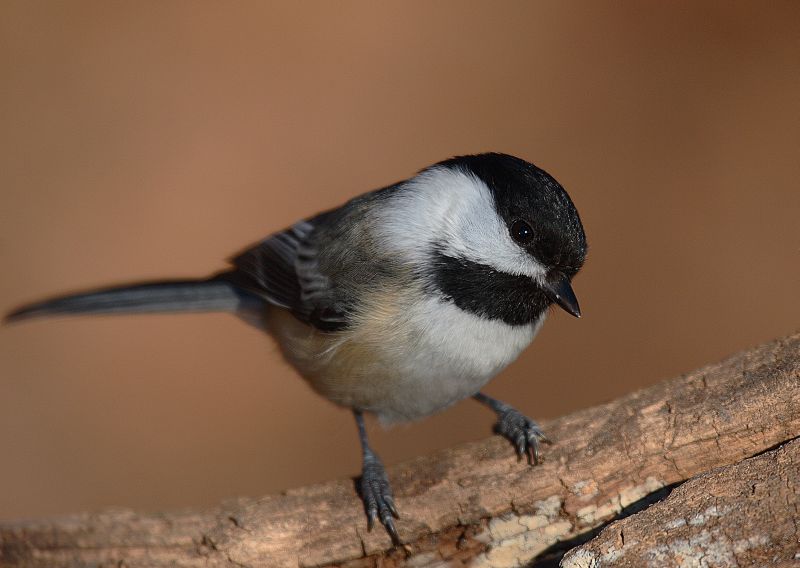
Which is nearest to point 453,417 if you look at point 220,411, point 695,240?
point 220,411

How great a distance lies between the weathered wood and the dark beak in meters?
0.56

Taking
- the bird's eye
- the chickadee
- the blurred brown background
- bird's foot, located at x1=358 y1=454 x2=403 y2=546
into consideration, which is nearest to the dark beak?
the chickadee

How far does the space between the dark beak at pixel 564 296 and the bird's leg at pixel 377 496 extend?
0.80 meters

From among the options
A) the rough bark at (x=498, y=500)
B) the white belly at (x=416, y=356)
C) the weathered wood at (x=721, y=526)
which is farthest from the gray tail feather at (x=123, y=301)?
the weathered wood at (x=721, y=526)

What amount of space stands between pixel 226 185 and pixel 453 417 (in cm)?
197

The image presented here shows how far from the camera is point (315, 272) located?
2852 mm

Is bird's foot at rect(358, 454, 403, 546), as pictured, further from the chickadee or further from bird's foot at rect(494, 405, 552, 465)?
bird's foot at rect(494, 405, 552, 465)

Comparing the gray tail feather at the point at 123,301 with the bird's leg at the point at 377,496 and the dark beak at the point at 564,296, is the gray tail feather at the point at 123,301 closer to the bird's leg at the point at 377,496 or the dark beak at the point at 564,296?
the bird's leg at the point at 377,496

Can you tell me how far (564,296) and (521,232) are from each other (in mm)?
224

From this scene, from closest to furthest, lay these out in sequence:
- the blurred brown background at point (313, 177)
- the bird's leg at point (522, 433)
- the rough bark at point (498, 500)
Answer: the rough bark at point (498, 500), the bird's leg at point (522, 433), the blurred brown background at point (313, 177)

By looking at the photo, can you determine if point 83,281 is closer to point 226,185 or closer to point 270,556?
point 226,185

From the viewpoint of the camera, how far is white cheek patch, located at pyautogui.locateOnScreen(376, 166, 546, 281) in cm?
233

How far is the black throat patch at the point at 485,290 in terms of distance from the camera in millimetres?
2350

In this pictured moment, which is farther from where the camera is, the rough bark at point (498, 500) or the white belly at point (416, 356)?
the white belly at point (416, 356)
